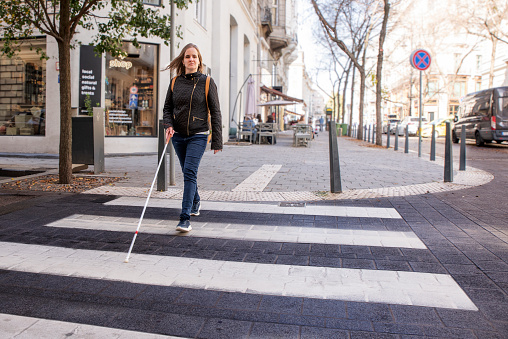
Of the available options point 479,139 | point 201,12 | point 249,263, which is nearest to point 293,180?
point 249,263

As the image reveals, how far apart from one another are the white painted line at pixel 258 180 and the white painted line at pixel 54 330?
4759 millimetres

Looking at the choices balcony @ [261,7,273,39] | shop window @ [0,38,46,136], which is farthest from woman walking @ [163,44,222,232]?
balcony @ [261,7,273,39]

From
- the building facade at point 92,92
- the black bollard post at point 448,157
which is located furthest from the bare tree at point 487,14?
the black bollard post at point 448,157

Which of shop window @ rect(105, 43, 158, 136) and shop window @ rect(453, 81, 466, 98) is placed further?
shop window @ rect(453, 81, 466, 98)

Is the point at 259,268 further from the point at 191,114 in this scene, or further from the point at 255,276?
the point at 191,114

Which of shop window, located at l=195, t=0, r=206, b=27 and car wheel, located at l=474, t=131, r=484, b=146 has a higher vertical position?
shop window, located at l=195, t=0, r=206, b=27

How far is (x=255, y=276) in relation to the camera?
10.8 ft

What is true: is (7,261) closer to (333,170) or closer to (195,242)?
(195,242)

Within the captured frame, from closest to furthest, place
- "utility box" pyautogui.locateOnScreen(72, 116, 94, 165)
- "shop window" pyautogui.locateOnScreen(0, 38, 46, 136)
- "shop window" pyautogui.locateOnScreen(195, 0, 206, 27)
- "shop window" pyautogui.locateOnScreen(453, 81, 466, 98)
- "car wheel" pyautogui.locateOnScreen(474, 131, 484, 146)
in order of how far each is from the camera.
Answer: "utility box" pyautogui.locateOnScreen(72, 116, 94, 165)
"shop window" pyautogui.locateOnScreen(0, 38, 46, 136)
"shop window" pyautogui.locateOnScreen(195, 0, 206, 27)
"car wheel" pyautogui.locateOnScreen(474, 131, 484, 146)
"shop window" pyautogui.locateOnScreen(453, 81, 466, 98)

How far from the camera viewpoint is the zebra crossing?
299cm

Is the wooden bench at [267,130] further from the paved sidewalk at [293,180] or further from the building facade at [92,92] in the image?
the paved sidewalk at [293,180]

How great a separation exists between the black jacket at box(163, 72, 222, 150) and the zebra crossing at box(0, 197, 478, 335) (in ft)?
3.47

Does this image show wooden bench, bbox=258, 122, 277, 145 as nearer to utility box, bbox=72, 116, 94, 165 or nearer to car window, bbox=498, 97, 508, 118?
car window, bbox=498, 97, 508, 118

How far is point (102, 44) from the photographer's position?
342 inches
